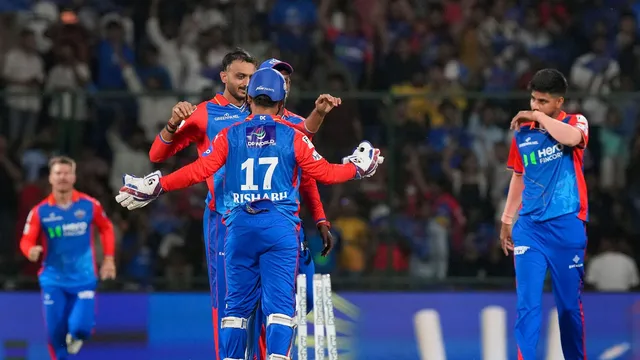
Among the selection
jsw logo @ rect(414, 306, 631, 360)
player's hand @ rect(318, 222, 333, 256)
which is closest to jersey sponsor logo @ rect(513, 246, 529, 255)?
player's hand @ rect(318, 222, 333, 256)

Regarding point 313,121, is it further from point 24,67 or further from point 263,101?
point 24,67

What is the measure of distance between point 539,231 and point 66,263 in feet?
18.2

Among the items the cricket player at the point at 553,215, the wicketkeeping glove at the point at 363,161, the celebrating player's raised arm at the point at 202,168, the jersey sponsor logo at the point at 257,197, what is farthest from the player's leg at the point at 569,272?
the celebrating player's raised arm at the point at 202,168

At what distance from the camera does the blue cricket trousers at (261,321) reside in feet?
30.4

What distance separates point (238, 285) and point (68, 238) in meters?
4.88

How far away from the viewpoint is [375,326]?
13.0m

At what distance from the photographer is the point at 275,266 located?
331 inches

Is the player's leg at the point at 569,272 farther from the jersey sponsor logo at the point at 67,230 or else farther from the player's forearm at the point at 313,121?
the jersey sponsor logo at the point at 67,230

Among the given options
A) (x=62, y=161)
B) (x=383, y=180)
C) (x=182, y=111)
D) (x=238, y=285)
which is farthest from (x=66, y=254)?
(x=238, y=285)

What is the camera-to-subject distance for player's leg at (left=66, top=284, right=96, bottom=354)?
12617 mm

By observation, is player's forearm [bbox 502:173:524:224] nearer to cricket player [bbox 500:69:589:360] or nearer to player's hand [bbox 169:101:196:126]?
cricket player [bbox 500:69:589:360]

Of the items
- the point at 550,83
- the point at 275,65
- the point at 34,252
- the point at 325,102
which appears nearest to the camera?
the point at 325,102

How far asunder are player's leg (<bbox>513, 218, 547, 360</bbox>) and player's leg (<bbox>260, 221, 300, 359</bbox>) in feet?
6.47

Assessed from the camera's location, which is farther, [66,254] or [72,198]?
[72,198]
